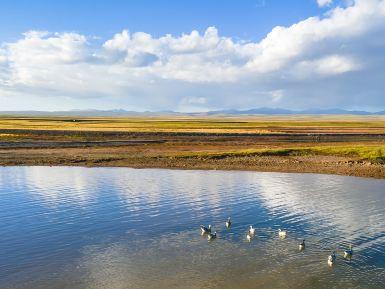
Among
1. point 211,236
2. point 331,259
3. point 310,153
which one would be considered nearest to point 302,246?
point 331,259

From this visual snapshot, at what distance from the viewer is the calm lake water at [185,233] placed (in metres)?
20.8

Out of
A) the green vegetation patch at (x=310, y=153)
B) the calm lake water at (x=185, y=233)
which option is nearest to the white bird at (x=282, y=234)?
the calm lake water at (x=185, y=233)

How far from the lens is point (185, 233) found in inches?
1086

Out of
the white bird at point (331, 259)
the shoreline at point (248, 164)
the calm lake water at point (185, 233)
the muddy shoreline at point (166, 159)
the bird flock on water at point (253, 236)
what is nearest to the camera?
the calm lake water at point (185, 233)

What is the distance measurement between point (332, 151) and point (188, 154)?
2072 cm

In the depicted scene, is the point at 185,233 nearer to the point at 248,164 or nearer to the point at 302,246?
the point at 302,246

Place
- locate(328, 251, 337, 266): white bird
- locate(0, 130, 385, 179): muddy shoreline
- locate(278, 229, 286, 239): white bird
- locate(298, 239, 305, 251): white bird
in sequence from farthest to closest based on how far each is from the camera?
locate(0, 130, 385, 179): muddy shoreline, locate(278, 229, 286, 239): white bird, locate(298, 239, 305, 251): white bird, locate(328, 251, 337, 266): white bird

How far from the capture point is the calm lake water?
817 inches

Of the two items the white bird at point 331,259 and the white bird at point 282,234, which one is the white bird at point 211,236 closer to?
the white bird at point 282,234

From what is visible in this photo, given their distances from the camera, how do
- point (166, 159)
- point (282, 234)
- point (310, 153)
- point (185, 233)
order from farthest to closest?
point (310, 153), point (166, 159), point (185, 233), point (282, 234)

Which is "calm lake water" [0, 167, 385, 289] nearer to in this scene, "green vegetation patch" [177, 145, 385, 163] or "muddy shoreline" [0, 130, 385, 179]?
"muddy shoreline" [0, 130, 385, 179]

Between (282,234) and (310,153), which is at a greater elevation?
(310,153)

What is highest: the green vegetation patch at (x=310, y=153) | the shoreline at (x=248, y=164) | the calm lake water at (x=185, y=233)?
the green vegetation patch at (x=310, y=153)

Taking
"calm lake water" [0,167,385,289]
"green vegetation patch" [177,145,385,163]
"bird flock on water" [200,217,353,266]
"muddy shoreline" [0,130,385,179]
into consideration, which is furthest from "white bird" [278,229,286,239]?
"green vegetation patch" [177,145,385,163]
